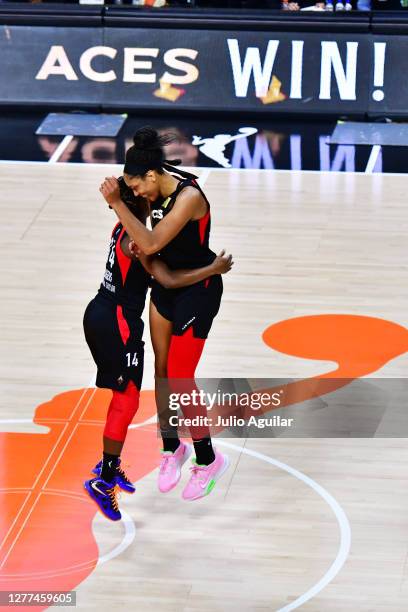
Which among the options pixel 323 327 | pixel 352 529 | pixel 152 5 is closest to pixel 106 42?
pixel 152 5

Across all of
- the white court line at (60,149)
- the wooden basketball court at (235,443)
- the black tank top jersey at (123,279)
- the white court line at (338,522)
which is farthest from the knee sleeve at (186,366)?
the white court line at (60,149)

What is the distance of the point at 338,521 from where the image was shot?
7.26 metres

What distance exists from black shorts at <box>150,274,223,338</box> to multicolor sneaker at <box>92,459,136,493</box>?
88 cm

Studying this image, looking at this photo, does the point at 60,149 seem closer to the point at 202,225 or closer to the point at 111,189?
the point at 202,225

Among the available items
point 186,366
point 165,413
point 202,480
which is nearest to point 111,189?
point 186,366

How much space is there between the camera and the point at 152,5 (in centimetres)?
1532

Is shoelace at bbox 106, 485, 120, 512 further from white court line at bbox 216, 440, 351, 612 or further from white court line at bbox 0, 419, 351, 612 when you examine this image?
white court line at bbox 216, 440, 351, 612

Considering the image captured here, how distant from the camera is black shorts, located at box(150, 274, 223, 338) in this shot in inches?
281

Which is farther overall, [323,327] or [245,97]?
[245,97]

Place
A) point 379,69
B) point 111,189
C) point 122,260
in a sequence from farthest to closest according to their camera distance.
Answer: point 379,69, point 122,260, point 111,189

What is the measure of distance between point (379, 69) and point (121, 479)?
328 inches

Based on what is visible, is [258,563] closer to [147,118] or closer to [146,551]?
[146,551]

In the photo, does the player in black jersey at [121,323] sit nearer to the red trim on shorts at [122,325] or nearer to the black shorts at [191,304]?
the red trim on shorts at [122,325]

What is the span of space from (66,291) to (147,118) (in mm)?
4878
